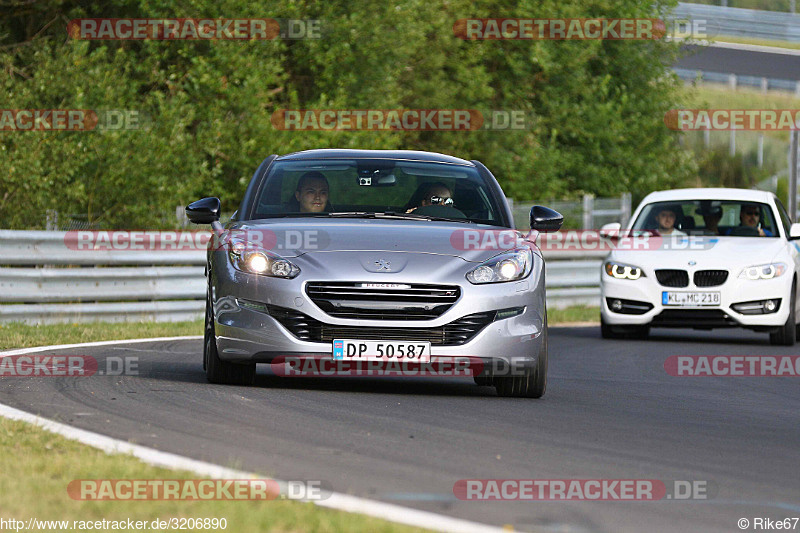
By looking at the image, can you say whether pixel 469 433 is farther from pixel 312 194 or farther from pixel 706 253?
pixel 706 253

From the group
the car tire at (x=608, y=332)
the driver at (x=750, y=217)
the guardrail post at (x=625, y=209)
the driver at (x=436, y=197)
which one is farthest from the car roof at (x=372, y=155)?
the guardrail post at (x=625, y=209)

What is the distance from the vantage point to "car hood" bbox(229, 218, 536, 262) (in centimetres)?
856

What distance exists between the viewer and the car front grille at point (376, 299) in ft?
27.3

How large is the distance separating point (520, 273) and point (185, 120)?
15320mm

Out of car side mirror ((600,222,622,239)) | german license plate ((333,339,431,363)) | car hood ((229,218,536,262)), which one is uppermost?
car hood ((229,218,536,262))

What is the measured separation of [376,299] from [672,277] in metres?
8.04

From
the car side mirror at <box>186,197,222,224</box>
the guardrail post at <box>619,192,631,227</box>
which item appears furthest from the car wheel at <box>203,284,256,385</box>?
the guardrail post at <box>619,192,631,227</box>

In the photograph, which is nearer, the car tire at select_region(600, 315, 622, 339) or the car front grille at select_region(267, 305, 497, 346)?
the car front grille at select_region(267, 305, 497, 346)

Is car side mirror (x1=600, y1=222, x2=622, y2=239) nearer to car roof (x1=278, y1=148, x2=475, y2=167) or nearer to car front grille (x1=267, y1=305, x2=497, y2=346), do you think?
car roof (x1=278, y1=148, x2=475, y2=167)

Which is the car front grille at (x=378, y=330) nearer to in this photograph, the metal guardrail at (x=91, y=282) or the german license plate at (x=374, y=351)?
the german license plate at (x=374, y=351)

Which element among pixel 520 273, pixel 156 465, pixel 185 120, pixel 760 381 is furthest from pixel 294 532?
pixel 185 120

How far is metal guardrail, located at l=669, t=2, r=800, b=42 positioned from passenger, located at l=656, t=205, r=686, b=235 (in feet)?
79.4

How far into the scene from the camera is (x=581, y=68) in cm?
3484

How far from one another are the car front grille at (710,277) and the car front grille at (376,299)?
7803 millimetres
